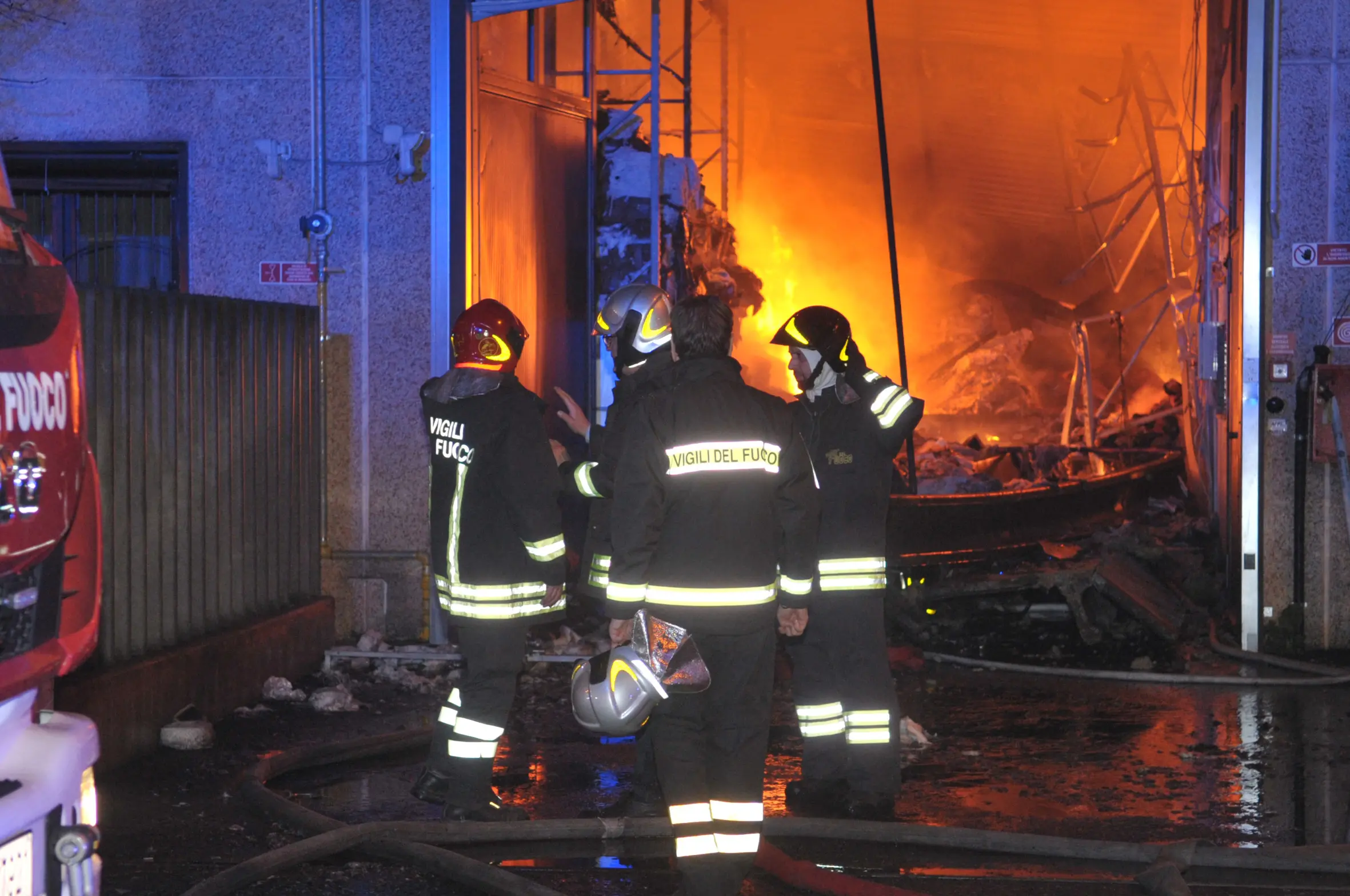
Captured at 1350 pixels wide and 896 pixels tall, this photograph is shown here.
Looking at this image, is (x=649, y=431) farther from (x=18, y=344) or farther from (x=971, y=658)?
(x=971, y=658)

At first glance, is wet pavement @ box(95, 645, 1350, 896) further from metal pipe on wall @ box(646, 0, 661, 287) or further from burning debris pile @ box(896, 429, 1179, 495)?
burning debris pile @ box(896, 429, 1179, 495)

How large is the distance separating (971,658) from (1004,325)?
13423 mm

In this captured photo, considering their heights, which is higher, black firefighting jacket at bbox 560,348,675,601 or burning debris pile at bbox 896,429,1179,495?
black firefighting jacket at bbox 560,348,675,601

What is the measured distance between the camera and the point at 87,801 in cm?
293

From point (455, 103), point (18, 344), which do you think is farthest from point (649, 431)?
point (455, 103)

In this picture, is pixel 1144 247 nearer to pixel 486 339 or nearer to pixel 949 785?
pixel 949 785

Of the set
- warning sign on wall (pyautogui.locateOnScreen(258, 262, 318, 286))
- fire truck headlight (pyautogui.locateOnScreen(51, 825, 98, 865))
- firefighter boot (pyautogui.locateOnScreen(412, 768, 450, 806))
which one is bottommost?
firefighter boot (pyautogui.locateOnScreen(412, 768, 450, 806))

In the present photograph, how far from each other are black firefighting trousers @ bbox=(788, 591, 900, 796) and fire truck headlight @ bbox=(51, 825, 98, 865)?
3165 millimetres

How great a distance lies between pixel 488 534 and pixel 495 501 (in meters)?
0.13

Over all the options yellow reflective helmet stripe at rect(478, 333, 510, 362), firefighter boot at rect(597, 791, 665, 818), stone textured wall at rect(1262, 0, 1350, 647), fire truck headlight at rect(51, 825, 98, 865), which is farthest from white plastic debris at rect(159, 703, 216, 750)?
stone textured wall at rect(1262, 0, 1350, 647)

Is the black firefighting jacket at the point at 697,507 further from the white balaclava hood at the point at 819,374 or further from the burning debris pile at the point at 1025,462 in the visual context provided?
the burning debris pile at the point at 1025,462

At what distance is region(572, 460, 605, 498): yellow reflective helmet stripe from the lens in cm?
549

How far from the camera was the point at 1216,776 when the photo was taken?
229 inches

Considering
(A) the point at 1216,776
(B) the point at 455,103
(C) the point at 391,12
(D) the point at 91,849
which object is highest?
(C) the point at 391,12
